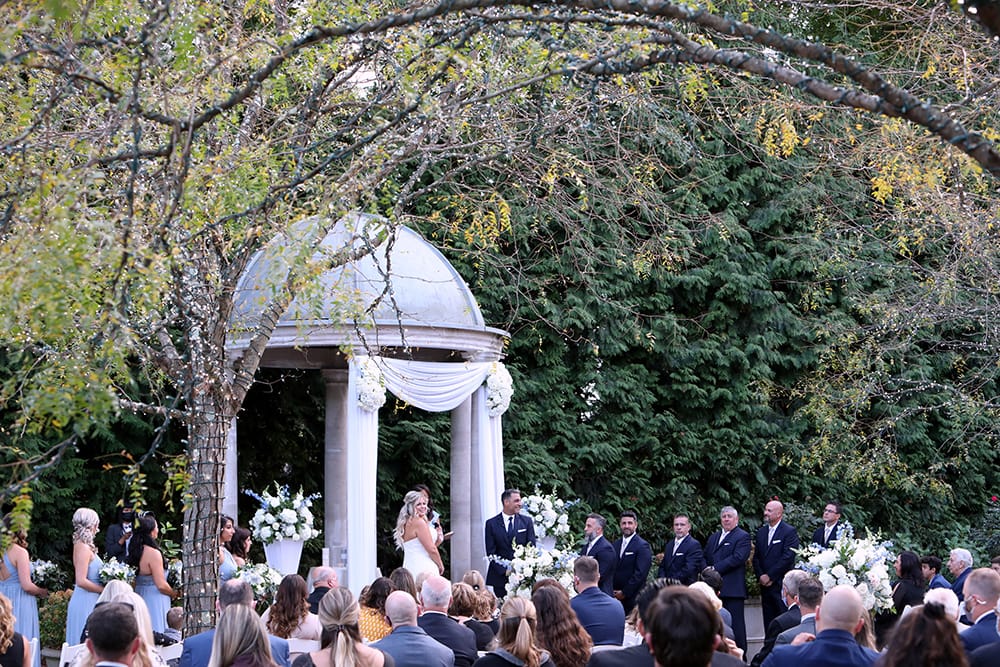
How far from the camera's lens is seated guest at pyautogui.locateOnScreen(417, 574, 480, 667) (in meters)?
6.87

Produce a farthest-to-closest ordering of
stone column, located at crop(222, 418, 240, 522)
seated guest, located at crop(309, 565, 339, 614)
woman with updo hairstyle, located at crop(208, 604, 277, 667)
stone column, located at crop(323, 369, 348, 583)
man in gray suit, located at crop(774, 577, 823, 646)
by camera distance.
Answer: stone column, located at crop(323, 369, 348, 583) < stone column, located at crop(222, 418, 240, 522) < seated guest, located at crop(309, 565, 339, 614) < man in gray suit, located at crop(774, 577, 823, 646) < woman with updo hairstyle, located at crop(208, 604, 277, 667)

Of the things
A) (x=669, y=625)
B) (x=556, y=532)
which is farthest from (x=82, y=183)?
(x=556, y=532)

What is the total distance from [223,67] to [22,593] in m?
5.85

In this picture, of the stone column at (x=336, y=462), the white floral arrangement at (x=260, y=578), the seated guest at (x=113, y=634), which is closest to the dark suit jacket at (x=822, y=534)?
the stone column at (x=336, y=462)

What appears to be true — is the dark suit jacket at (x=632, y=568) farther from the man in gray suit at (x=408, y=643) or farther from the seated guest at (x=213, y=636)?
the seated guest at (x=213, y=636)

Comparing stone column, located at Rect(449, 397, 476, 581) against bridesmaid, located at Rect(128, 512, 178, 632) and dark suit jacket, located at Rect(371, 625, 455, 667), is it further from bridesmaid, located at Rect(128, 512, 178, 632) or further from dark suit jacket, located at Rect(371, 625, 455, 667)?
dark suit jacket, located at Rect(371, 625, 455, 667)

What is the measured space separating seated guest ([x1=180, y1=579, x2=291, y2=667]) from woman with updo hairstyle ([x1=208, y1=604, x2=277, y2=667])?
59cm

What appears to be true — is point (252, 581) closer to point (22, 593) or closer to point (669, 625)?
point (22, 593)

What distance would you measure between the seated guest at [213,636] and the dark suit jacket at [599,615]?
211cm

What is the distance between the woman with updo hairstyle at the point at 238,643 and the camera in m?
5.41

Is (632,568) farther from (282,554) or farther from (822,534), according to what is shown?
(282,554)

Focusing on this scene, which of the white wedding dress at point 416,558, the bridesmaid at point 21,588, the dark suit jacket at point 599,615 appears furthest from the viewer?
the white wedding dress at point 416,558

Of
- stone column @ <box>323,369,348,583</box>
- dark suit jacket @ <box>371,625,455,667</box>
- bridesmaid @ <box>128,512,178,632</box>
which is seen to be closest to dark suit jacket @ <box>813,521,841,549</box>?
stone column @ <box>323,369,348,583</box>

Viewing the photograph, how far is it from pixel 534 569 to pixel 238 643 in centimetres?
636
